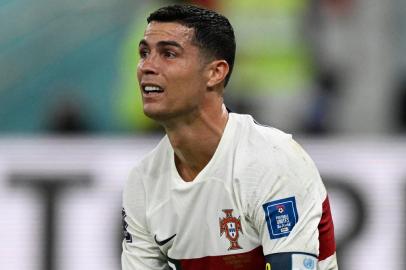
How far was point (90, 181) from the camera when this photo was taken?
618cm

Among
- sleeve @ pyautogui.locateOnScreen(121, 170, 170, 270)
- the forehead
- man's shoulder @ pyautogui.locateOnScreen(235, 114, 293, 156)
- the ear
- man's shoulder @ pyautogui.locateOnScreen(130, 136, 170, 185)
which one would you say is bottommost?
sleeve @ pyautogui.locateOnScreen(121, 170, 170, 270)

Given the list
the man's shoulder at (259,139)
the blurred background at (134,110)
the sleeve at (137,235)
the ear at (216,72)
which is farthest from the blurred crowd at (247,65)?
the ear at (216,72)

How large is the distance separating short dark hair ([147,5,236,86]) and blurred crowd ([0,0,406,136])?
13.9 ft

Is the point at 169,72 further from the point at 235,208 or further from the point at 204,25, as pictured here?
the point at 235,208

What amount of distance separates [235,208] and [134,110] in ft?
16.7

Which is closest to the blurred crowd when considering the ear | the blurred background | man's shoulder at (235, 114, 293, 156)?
the blurred background

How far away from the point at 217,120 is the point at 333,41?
16.6ft

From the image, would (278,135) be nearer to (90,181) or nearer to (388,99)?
(90,181)

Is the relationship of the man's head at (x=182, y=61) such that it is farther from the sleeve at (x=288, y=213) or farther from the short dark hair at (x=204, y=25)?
the sleeve at (x=288, y=213)

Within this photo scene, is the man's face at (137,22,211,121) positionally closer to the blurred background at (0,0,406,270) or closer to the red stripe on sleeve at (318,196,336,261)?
the red stripe on sleeve at (318,196,336,261)

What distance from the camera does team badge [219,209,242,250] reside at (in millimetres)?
3676

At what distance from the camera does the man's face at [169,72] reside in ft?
11.9

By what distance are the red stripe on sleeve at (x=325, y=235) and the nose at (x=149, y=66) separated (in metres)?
0.71

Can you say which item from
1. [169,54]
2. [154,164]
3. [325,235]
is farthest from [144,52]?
[325,235]
